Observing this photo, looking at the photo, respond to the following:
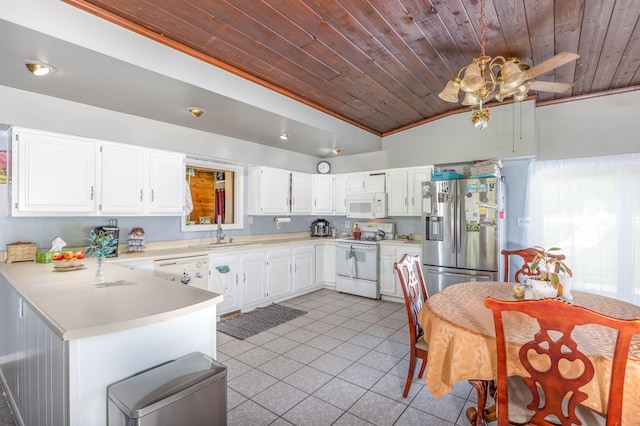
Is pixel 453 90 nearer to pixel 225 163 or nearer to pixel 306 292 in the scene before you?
pixel 225 163

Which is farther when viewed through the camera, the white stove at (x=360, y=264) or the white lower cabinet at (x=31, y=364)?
the white stove at (x=360, y=264)

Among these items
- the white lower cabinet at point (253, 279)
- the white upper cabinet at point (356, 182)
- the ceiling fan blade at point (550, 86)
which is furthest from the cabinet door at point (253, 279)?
the ceiling fan blade at point (550, 86)

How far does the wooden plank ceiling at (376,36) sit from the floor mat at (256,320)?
107 inches

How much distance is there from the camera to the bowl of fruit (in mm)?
2385

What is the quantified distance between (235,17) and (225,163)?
8.62ft

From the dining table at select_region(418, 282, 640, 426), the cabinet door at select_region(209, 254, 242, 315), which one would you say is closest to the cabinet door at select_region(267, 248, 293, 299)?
the cabinet door at select_region(209, 254, 242, 315)

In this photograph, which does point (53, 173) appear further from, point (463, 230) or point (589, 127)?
point (589, 127)

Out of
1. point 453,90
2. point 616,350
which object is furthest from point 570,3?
point 616,350

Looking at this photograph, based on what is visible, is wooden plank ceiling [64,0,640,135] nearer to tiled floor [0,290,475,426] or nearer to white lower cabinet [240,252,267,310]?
white lower cabinet [240,252,267,310]

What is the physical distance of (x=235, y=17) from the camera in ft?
7.12

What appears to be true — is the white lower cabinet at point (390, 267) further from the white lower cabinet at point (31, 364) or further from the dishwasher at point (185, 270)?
the white lower cabinet at point (31, 364)

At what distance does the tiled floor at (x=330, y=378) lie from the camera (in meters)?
2.11

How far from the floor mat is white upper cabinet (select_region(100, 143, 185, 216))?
1.49m

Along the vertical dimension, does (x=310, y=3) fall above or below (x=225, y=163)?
above
